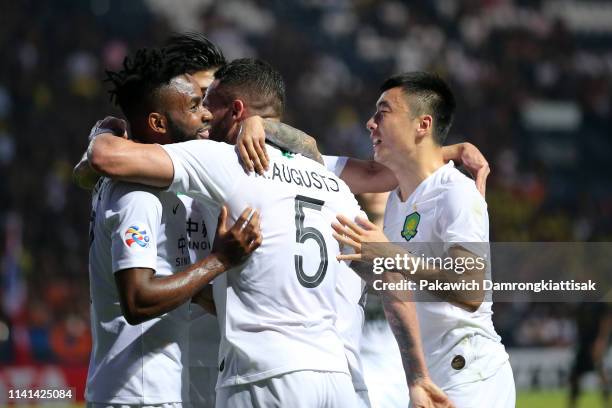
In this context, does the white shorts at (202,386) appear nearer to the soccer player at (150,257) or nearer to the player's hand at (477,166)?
the soccer player at (150,257)

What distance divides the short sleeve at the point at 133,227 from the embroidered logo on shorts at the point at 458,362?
1.65m

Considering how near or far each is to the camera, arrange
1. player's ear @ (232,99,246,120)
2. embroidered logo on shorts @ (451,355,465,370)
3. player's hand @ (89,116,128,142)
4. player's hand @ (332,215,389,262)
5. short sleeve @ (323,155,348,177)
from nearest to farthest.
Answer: player's hand @ (332,215,389,262), player's ear @ (232,99,246,120), player's hand @ (89,116,128,142), embroidered logo on shorts @ (451,355,465,370), short sleeve @ (323,155,348,177)

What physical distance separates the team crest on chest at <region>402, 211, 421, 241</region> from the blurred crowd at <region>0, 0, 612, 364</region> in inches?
336

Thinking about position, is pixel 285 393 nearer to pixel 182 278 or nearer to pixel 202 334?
pixel 182 278

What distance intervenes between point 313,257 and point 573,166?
15.5m

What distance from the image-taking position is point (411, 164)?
5027 mm

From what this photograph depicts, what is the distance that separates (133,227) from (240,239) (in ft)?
1.37

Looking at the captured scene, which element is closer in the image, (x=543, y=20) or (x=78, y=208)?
(x=78, y=208)

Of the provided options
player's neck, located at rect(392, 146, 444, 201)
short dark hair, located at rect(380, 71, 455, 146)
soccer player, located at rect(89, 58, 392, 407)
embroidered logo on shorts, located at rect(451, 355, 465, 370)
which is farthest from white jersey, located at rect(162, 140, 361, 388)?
short dark hair, located at rect(380, 71, 455, 146)

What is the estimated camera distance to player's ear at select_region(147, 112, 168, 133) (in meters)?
4.12

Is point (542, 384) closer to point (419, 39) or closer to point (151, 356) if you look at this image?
point (419, 39)

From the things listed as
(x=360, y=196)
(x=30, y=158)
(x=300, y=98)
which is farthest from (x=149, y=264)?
(x=300, y=98)

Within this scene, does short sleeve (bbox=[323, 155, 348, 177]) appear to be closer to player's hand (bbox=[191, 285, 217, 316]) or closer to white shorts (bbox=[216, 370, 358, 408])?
player's hand (bbox=[191, 285, 217, 316])

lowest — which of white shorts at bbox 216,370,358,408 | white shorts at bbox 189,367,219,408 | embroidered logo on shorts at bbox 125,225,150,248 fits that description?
white shorts at bbox 216,370,358,408
